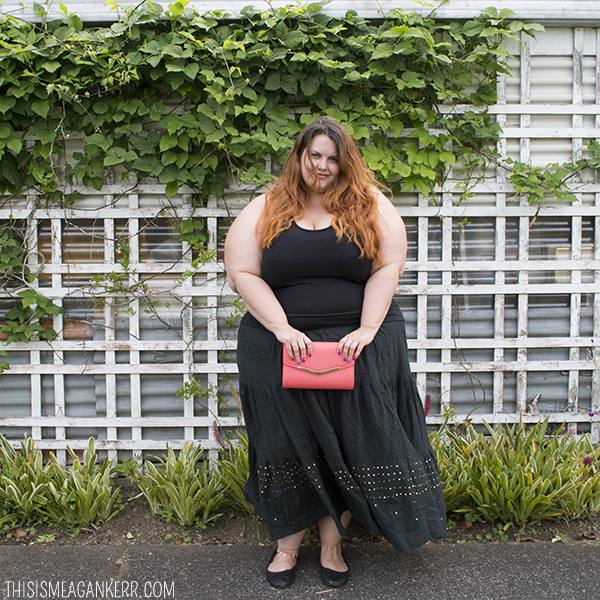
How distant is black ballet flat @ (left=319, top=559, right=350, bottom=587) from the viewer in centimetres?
196

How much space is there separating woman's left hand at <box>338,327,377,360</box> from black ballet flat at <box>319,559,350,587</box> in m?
0.93

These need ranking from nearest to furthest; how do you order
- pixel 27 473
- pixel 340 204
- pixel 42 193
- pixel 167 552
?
pixel 340 204 → pixel 167 552 → pixel 27 473 → pixel 42 193

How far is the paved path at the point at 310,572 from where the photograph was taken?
193cm

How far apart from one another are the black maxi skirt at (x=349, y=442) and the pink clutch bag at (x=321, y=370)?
0.28 ft

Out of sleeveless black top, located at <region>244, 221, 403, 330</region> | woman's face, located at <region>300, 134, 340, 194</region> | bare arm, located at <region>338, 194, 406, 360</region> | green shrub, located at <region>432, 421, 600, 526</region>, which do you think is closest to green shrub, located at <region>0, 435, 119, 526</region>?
sleeveless black top, located at <region>244, 221, 403, 330</region>

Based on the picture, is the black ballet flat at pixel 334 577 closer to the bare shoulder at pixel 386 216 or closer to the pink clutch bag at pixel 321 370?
the pink clutch bag at pixel 321 370

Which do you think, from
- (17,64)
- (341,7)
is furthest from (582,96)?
(17,64)

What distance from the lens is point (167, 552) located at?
2199 millimetres

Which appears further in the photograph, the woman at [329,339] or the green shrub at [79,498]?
the green shrub at [79,498]

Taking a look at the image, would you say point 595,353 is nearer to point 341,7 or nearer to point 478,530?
point 478,530

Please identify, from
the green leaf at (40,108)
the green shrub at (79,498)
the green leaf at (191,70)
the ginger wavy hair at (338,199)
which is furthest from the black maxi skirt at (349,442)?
the green leaf at (40,108)

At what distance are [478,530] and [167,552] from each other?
1479 mm

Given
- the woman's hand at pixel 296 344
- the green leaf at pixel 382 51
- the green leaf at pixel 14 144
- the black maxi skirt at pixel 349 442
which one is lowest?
the black maxi skirt at pixel 349 442

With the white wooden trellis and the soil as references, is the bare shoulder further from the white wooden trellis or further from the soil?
the soil
